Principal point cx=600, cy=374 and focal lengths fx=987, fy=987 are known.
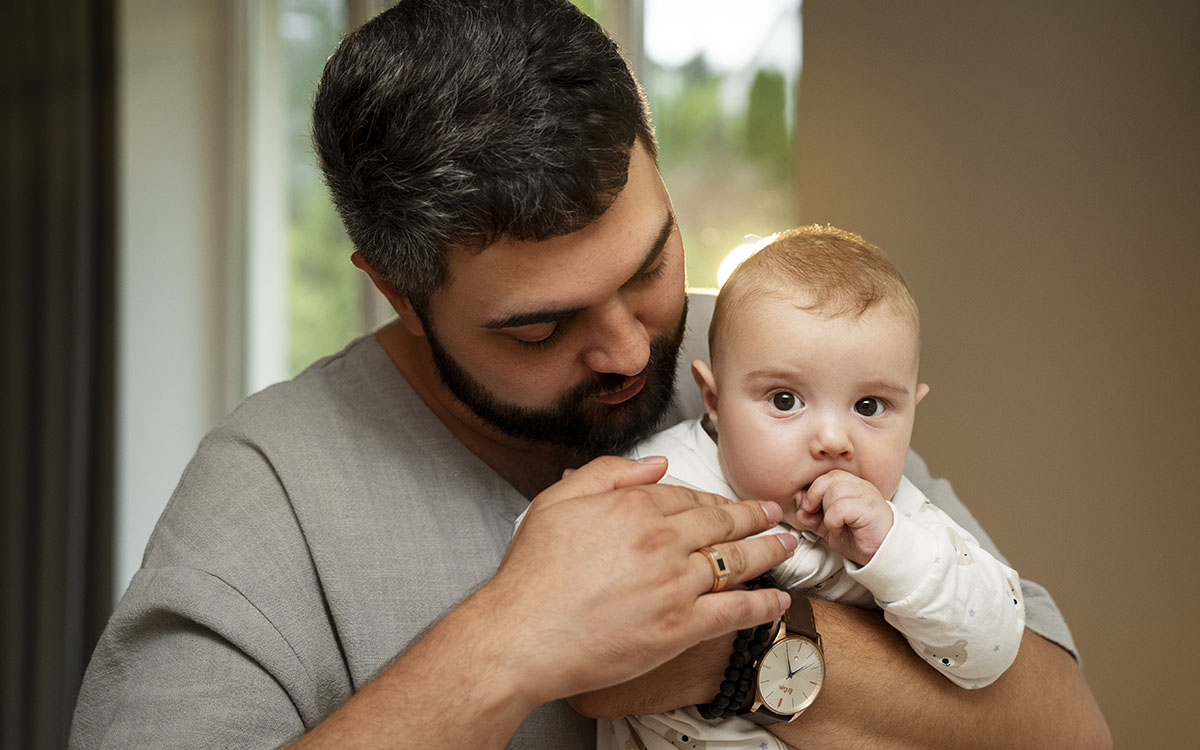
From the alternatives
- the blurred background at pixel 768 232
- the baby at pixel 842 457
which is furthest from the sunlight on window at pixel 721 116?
the baby at pixel 842 457

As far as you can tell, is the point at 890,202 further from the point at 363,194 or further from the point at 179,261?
the point at 179,261

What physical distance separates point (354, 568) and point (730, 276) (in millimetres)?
683

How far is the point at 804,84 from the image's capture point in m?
2.90

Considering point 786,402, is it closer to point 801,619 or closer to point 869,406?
point 869,406

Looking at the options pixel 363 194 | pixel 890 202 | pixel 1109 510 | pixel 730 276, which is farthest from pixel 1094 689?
pixel 363 194

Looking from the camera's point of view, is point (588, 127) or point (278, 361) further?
point (278, 361)

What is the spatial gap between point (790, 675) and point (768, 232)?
6.89ft

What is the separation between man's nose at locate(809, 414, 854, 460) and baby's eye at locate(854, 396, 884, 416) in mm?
42

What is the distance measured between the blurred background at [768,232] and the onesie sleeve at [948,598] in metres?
1.32

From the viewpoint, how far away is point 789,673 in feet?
4.13

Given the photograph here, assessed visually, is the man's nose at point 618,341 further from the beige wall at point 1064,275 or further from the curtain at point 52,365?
the curtain at point 52,365

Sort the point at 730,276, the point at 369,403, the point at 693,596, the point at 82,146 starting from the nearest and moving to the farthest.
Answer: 1. the point at 693,596
2. the point at 730,276
3. the point at 369,403
4. the point at 82,146

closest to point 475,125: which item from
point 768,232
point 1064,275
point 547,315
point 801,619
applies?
point 547,315

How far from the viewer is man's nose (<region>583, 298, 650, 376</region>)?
4.61 feet
